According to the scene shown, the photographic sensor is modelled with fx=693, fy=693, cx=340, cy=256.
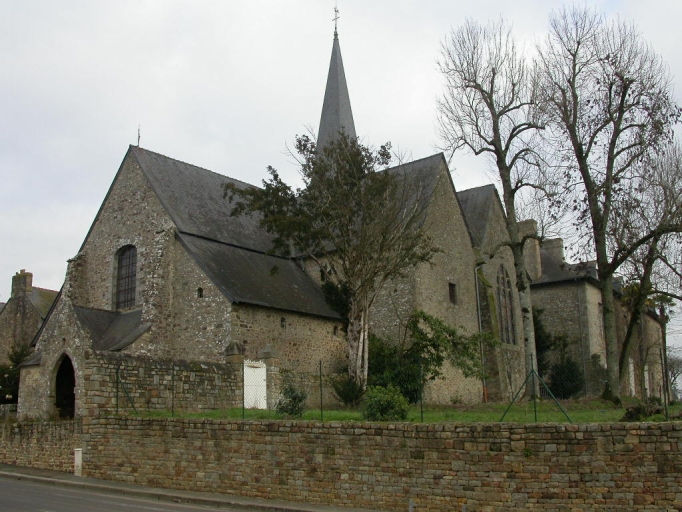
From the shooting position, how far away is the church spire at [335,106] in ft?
131

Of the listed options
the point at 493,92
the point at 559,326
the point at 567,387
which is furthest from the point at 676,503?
the point at 559,326

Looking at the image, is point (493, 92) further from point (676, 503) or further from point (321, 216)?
point (676, 503)

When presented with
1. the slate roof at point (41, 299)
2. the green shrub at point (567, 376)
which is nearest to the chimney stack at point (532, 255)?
the green shrub at point (567, 376)

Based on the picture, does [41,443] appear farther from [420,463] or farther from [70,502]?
[420,463]

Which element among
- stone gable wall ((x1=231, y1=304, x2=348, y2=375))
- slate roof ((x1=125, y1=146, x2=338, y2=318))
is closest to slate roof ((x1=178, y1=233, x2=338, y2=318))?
slate roof ((x1=125, y1=146, x2=338, y2=318))

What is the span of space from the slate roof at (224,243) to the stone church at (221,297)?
7 centimetres

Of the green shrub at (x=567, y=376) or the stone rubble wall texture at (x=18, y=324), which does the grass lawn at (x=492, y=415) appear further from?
the stone rubble wall texture at (x=18, y=324)

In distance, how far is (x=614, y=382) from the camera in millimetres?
22125

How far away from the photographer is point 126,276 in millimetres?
28250

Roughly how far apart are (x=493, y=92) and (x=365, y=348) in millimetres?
10437

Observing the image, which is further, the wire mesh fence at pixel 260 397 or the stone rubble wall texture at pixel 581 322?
the stone rubble wall texture at pixel 581 322

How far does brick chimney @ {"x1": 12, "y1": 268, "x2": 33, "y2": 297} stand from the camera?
43.1 meters

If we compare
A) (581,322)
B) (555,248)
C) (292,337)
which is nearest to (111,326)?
(292,337)

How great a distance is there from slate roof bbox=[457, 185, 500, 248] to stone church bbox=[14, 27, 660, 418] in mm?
97
